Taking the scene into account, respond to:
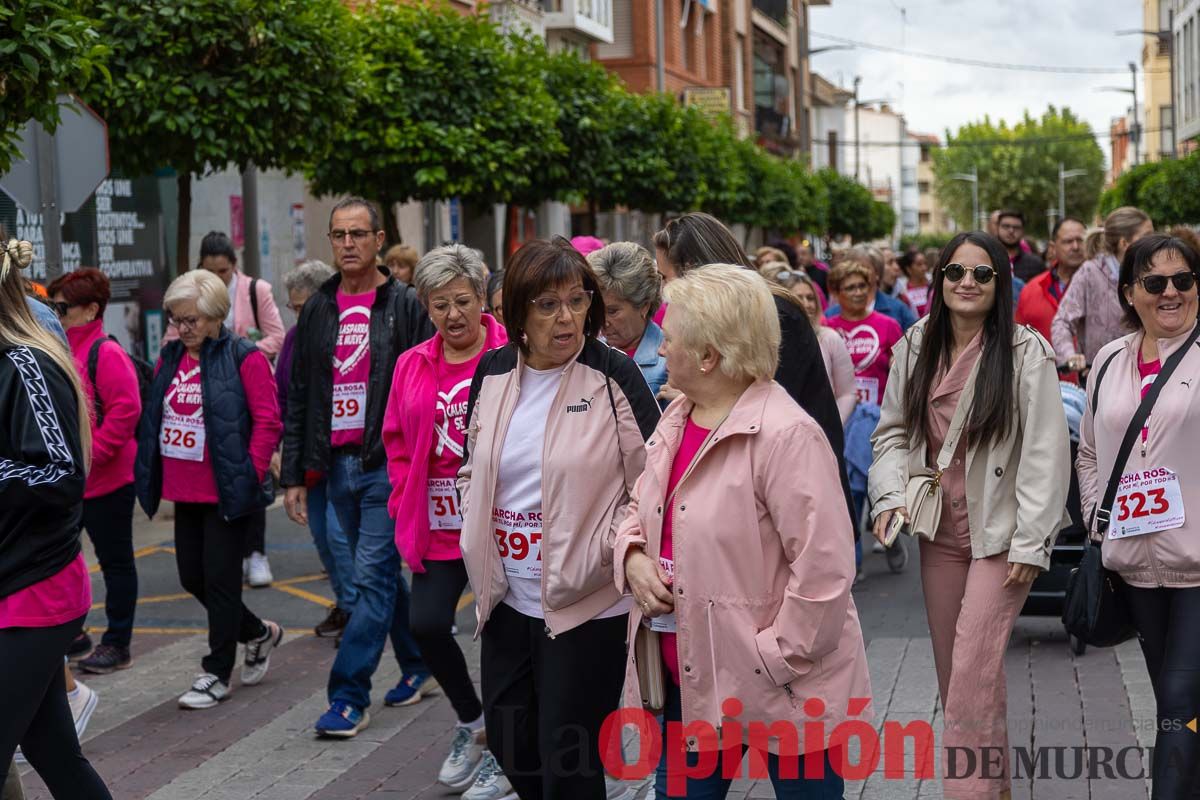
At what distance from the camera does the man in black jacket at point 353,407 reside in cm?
645

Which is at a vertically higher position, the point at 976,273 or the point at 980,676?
the point at 976,273

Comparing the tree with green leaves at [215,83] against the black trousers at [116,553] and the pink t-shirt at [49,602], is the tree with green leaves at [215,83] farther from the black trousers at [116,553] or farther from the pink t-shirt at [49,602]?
the pink t-shirt at [49,602]

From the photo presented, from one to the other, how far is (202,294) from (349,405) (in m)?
0.87

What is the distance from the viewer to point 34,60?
703cm

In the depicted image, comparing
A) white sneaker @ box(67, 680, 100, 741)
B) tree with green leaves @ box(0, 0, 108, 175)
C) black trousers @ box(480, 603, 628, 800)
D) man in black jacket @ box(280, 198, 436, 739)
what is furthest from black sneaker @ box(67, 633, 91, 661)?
black trousers @ box(480, 603, 628, 800)

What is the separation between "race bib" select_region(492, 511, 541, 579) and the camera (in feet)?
14.8

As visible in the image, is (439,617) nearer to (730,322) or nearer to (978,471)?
(978,471)

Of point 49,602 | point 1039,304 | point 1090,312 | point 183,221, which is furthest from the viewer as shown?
point 183,221

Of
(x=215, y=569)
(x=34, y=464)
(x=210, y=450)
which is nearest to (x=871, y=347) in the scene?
(x=210, y=450)

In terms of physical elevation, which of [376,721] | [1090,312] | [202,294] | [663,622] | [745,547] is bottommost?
[376,721]

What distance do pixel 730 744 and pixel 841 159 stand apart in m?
102

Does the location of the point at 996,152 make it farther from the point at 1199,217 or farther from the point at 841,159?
the point at 1199,217

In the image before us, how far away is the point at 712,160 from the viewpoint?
1139 inches

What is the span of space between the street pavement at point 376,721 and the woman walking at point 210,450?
1.23 feet
